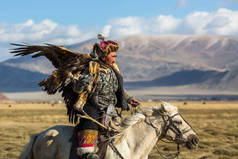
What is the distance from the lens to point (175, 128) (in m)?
6.61

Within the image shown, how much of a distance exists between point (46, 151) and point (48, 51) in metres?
1.61

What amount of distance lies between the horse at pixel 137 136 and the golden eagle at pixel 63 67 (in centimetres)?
60

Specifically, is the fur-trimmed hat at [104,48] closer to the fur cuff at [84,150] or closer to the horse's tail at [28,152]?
the fur cuff at [84,150]

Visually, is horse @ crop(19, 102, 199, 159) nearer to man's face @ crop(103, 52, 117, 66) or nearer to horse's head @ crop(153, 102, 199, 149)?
horse's head @ crop(153, 102, 199, 149)

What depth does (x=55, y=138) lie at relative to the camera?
6590 mm

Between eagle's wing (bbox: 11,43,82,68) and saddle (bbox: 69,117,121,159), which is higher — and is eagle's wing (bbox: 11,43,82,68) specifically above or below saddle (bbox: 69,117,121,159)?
above

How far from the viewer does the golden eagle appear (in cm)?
650

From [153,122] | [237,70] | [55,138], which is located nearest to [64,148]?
[55,138]

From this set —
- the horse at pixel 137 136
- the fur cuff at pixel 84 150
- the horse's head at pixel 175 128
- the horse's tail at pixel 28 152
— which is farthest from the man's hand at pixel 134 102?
the horse's tail at pixel 28 152

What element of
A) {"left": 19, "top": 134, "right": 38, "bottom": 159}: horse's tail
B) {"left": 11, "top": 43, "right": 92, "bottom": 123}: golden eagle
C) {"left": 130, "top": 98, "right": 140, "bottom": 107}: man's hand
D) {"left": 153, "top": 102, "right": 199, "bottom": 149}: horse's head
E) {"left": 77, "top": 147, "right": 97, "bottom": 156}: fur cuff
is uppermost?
{"left": 11, "top": 43, "right": 92, "bottom": 123}: golden eagle

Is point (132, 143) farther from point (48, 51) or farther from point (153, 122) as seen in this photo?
point (48, 51)

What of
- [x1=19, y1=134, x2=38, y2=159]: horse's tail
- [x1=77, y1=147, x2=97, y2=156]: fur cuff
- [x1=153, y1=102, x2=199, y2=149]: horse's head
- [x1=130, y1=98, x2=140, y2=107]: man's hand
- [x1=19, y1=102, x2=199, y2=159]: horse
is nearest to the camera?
[x1=77, y1=147, x2=97, y2=156]: fur cuff

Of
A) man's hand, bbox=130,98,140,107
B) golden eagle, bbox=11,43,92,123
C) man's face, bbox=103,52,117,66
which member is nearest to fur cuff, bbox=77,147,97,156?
golden eagle, bbox=11,43,92,123

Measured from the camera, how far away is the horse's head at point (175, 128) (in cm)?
657
